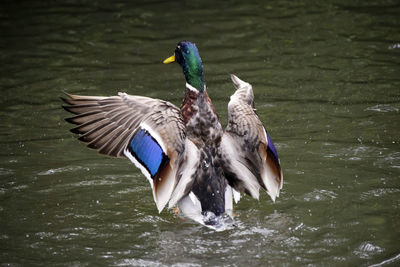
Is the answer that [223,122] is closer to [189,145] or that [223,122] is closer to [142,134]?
[189,145]

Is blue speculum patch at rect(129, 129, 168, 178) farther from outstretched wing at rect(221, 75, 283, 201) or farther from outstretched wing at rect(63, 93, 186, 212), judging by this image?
outstretched wing at rect(221, 75, 283, 201)

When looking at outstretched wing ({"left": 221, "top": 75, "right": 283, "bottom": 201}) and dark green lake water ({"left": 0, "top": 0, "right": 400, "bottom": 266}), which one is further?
outstretched wing ({"left": 221, "top": 75, "right": 283, "bottom": 201})

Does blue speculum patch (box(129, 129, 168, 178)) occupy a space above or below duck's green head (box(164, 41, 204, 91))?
below

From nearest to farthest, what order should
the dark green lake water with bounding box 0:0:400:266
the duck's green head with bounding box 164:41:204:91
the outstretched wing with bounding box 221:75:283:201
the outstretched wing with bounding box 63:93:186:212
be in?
the dark green lake water with bounding box 0:0:400:266 → the outstretched wing with bounding box 63:93:186:212 → the outstretched wing with bounding box 221:75:283:201 → the duck's green head with bounding box 164:41:204:91

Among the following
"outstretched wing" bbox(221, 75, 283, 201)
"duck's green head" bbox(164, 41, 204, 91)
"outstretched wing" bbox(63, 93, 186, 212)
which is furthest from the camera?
"duck's green head" bbox(164, 41, 204, 91)

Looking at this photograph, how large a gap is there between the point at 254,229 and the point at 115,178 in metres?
1.68

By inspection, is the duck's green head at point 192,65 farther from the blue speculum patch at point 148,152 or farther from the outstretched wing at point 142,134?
the blue speculum patch at point 148,152

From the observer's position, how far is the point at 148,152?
510 centimetres

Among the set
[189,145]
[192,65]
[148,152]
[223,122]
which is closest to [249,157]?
[189,145]

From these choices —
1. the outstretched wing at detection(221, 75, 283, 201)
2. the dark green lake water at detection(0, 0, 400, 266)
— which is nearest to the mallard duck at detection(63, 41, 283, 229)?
the outstretched wing at detection(221, 75, 283, 201)

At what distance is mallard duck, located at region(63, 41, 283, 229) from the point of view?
511 cm

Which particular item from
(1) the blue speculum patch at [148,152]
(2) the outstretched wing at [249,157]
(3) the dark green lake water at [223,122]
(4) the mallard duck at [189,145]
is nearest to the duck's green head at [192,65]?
(4) the mallard duck at [189,145]

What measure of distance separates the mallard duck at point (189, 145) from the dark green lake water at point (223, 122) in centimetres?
27

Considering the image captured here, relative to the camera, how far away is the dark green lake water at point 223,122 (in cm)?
496
